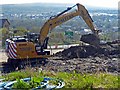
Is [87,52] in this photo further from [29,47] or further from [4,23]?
[4,23]

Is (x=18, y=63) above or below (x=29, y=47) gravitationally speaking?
below

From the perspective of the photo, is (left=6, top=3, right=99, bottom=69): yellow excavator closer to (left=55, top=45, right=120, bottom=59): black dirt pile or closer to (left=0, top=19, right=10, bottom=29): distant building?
(left=55, top=45, right=120, bottom=59): black dirt pile

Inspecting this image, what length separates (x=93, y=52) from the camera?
2197 centimetres

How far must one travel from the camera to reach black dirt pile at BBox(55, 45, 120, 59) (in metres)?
21.2

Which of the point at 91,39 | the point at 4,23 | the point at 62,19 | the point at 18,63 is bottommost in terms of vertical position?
the point at 18,63

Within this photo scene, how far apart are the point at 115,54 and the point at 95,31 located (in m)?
2.38

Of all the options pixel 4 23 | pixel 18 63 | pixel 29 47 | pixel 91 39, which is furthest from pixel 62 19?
pixel 4 23

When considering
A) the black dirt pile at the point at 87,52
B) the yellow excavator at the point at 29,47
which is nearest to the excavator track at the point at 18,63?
the yellow excavator at the point at 29,47

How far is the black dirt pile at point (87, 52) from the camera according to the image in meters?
21.2

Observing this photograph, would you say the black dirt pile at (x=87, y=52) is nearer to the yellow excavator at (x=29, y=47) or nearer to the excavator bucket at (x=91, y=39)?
the excavator bucket at (x=91, y=39)

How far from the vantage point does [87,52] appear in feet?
71.5

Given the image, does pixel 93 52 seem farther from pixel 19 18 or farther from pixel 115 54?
pixel 19 18

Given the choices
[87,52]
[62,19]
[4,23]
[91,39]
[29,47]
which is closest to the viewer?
[29,47]

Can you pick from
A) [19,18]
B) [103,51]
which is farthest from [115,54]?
[19,18]
